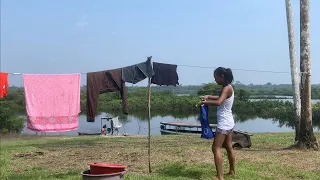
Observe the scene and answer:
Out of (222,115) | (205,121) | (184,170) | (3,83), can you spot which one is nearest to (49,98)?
(3,83)

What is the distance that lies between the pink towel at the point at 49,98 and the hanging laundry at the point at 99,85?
23 centimetres

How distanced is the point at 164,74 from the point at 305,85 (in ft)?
11.2

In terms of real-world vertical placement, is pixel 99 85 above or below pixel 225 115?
above

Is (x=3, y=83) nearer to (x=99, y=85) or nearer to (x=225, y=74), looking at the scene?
(x=99, y=85)

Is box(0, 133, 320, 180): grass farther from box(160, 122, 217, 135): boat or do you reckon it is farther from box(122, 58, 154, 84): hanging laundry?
box(160, 122, 217, 135): boat

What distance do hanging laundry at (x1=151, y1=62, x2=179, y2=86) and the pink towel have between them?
1.46 meters

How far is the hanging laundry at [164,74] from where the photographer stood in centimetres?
709

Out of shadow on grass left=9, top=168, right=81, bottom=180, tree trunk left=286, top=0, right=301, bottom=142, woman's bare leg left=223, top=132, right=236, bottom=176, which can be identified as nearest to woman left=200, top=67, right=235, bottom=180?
woman's bare leg left=223, top=132, right=236, bottom=176

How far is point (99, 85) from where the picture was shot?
278 inches

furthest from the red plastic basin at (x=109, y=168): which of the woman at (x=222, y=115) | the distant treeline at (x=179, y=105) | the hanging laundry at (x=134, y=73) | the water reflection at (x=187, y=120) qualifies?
the distant treeline at (x=179, y=105)

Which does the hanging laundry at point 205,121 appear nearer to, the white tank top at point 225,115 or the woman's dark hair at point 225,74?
the white tank top at point 225,115

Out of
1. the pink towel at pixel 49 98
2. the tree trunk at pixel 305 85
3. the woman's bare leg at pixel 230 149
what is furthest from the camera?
the tree trunk at pixel 305 85

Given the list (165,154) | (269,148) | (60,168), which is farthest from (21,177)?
(269,148)

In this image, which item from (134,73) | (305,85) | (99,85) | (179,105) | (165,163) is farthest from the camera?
(179,105)
